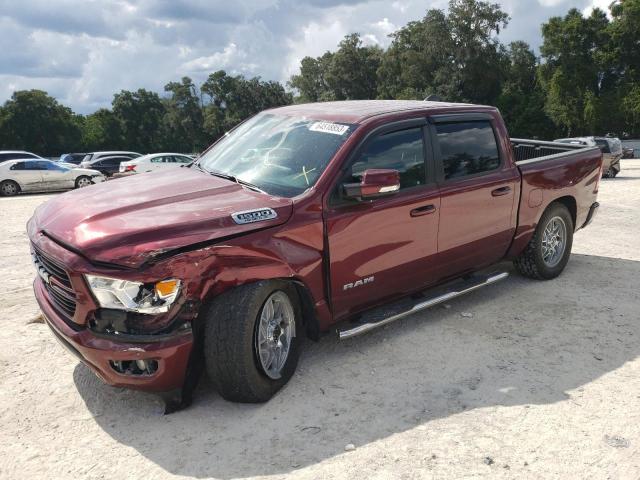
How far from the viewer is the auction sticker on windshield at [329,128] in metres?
4.27

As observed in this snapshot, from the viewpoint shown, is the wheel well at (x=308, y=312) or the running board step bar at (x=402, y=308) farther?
the running board step bar at (x=402, y=308)

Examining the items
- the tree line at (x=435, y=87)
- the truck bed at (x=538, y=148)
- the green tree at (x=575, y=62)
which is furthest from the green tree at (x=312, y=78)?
the truck bed at (x=538, y=148)

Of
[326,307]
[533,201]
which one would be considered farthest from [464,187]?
[326,307]

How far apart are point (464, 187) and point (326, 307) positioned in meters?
1.74

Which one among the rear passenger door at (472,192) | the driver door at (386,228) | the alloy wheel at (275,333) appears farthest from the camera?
the rear passenger door at (472,192)

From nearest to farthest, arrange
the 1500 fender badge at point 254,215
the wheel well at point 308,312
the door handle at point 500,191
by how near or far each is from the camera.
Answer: the 1500 fender badge at point 254,215, the wheel well at point 308,312, the door handle at point 500,191

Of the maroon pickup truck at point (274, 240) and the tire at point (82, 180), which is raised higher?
the maroon pickup truck at point (274, 240)

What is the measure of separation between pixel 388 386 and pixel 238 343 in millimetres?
1139

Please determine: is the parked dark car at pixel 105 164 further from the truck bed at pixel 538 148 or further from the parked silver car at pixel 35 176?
the truck bed at pixel 538 148

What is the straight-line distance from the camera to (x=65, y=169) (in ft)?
66.5

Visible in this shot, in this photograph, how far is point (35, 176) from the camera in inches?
771

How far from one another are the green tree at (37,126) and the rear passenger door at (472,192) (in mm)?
67235

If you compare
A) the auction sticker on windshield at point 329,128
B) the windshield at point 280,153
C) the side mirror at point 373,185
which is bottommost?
the side mirror at point 373,185

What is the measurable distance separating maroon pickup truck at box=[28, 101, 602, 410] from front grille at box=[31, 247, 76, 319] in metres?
0.02
